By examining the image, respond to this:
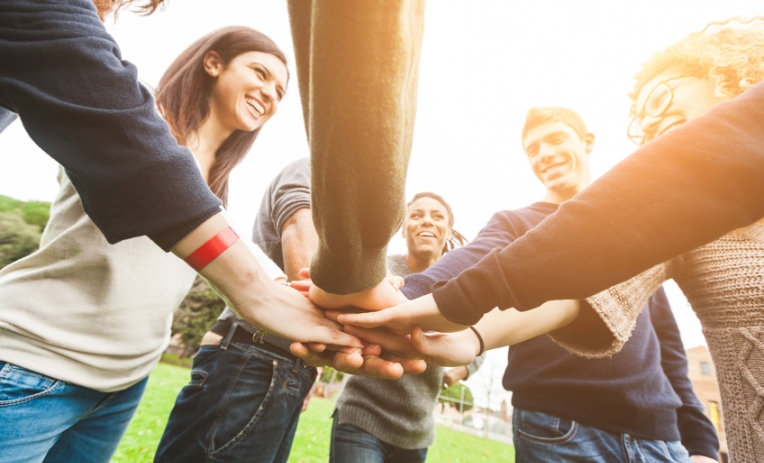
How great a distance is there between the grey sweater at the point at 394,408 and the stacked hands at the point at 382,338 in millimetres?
947

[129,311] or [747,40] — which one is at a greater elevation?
[747,40]

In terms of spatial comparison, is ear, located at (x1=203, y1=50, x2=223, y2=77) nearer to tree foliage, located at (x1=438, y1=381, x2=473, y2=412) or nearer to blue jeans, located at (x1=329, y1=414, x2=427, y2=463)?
blue jeans, located at (x1=329, y1=414, x2=427, y2=463)

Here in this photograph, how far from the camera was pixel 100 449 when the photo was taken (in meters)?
1.70

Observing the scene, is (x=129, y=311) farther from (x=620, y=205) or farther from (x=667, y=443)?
(x=667, y=443)

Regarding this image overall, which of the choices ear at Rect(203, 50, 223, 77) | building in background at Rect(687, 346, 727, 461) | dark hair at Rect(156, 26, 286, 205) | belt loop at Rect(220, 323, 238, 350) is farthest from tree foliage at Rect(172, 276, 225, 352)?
building in background at Rect(687, 346, 727, 461)

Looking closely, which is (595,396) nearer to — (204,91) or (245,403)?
(245,403)

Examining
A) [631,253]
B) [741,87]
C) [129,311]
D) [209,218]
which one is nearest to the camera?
[631,253]

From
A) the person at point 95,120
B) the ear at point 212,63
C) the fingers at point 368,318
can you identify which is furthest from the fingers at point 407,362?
the ear at point 212,63

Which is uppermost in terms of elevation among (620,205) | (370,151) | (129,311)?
(620,205)

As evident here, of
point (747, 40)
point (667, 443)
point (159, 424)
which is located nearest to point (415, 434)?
point (667, 443)

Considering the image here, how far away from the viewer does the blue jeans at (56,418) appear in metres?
1.21

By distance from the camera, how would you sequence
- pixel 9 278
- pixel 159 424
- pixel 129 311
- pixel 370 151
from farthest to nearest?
pixel 159 424, pixel 129 311, pixel 9 278, pixel 370 151

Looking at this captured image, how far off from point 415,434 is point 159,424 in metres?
9.02

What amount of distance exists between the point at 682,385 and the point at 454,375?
1714 millimetres
